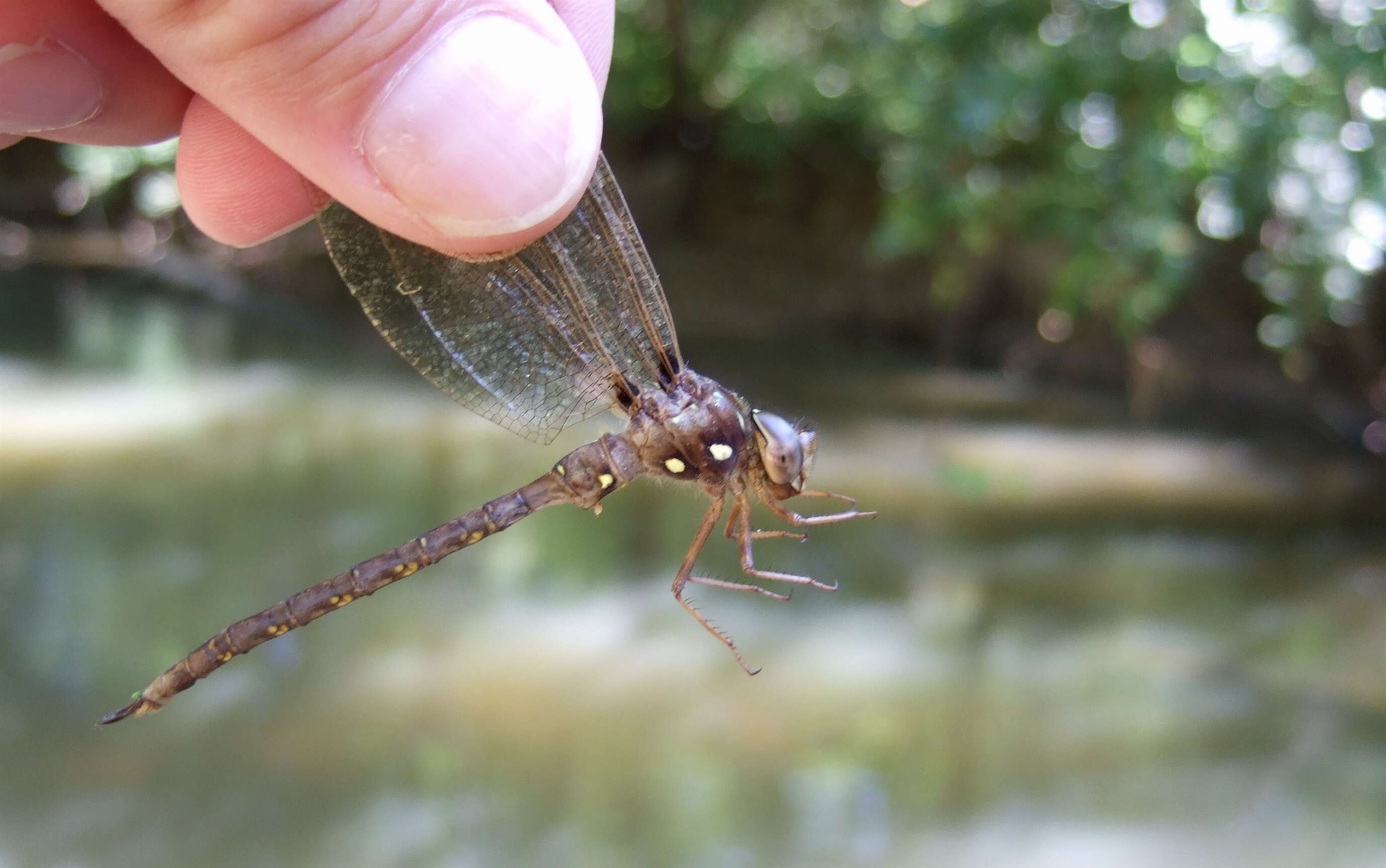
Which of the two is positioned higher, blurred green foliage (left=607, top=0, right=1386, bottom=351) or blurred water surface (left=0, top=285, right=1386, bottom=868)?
blurred green foliage (left=607, top=0, right=1386, bottom=351)

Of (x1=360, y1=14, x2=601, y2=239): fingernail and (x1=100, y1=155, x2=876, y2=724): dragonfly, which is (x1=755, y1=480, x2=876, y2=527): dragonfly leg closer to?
(x1=100, y1=155, x2=876, y2=724): dragonfly

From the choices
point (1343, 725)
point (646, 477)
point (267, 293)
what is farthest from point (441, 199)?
point (267, 293)

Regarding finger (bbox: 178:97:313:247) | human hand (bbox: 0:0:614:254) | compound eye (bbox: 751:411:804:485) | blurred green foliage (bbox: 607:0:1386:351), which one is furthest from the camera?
blurred green foliage (bbox: 607:0:1386:351)

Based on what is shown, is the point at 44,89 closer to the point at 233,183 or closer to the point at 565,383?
the point at 233,183

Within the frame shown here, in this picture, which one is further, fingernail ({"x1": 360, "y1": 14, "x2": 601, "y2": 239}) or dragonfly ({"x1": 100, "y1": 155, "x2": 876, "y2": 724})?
dragonfly ({"x1": 100, "y1": 155, "x2": 876, "y2": 724})

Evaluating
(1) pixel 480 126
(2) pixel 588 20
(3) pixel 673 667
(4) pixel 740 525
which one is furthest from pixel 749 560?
(3) pixel 673 667

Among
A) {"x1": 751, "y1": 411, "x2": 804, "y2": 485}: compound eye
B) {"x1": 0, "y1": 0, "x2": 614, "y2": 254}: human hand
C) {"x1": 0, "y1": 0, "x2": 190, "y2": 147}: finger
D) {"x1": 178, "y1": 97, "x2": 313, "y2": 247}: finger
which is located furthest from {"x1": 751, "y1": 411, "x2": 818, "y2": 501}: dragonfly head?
{"x1": 0, "y1": 0, "x2": 190, "y2": 147}: finger

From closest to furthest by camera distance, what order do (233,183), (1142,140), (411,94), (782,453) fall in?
(411,94), (782,453), (233,183), (1142,140)
